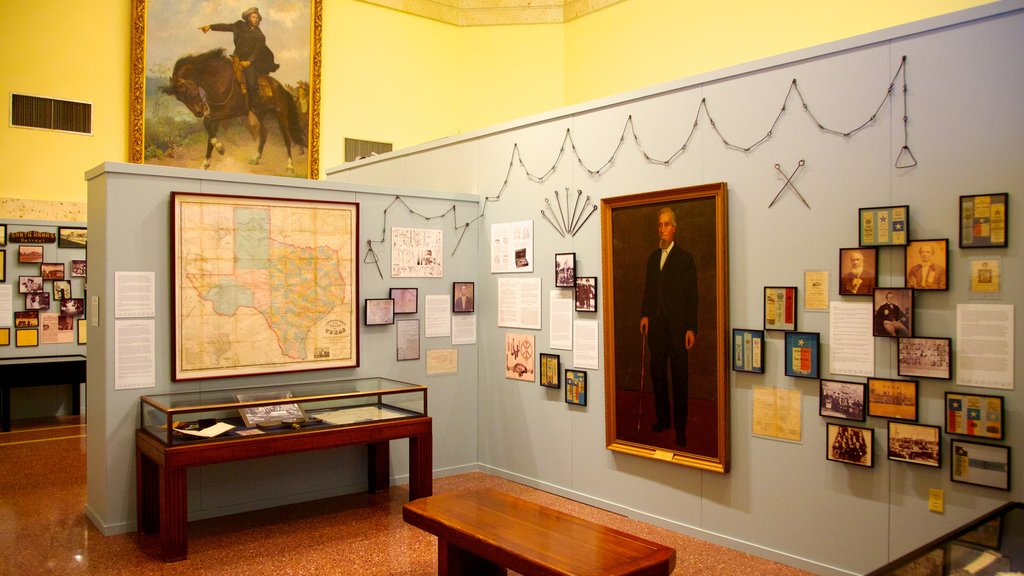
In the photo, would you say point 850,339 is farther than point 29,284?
No

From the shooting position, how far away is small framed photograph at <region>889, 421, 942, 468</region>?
405 cm

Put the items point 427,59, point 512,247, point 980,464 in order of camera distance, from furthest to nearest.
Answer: point 427,59
point 512,247
point 980,464

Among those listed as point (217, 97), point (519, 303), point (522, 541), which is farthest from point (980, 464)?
point (217, 97)

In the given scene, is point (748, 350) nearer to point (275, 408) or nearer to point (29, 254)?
point (275, 408)

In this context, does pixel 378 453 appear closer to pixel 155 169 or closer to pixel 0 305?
pixel 155 169

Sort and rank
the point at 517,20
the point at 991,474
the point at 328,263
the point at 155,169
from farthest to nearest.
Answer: the point at 517,20, the point at 328,263, the point at 155,169, the point at 991,474

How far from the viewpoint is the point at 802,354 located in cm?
465

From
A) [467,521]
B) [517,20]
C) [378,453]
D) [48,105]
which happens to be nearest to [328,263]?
[378,453]

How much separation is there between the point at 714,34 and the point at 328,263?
5962mm

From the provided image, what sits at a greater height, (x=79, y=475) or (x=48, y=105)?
(x=48, y=105)

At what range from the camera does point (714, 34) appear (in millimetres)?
9258

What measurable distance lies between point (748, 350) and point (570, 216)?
6.61ft

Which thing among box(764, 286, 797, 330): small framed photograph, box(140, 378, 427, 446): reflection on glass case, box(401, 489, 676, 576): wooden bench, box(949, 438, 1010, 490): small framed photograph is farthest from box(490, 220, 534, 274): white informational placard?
box(949, 438, 1010, 490): small framed photograph

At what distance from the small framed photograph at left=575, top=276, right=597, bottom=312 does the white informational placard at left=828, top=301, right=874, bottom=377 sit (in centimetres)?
197
